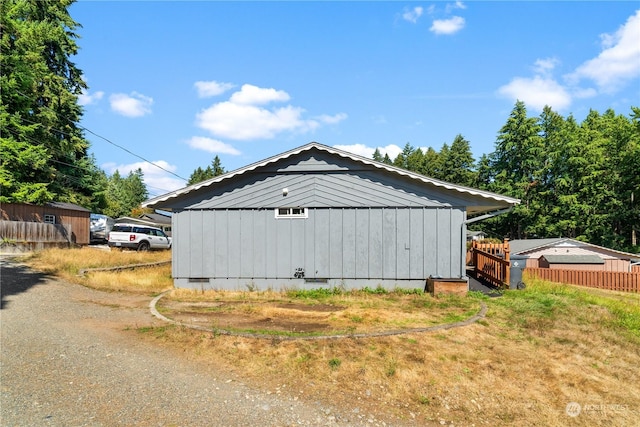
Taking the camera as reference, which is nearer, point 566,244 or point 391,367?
point 391,367

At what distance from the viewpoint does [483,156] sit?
55.7 meters

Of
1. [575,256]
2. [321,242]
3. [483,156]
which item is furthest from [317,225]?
[483,156]

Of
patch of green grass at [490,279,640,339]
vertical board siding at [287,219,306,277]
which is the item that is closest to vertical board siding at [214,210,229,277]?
vertical board siding at [287,219,306,277]

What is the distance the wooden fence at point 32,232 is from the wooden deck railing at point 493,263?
27500 mm

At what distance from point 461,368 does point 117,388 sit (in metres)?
5.37

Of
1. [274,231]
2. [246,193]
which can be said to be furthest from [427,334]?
[246,193]

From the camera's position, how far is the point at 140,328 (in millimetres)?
7461

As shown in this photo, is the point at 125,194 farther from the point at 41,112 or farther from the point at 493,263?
the point at 493,263

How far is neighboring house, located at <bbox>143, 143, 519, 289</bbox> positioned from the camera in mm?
11516

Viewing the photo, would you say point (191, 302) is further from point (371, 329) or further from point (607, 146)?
point (607, 146)

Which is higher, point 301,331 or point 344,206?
point 344,206

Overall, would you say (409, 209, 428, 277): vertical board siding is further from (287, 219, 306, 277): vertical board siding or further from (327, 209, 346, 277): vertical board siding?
(287, 219, 306, 277): vertical board siding

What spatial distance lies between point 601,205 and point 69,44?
6380 centimetres

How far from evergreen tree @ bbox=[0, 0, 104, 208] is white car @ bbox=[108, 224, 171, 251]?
6.36 m
